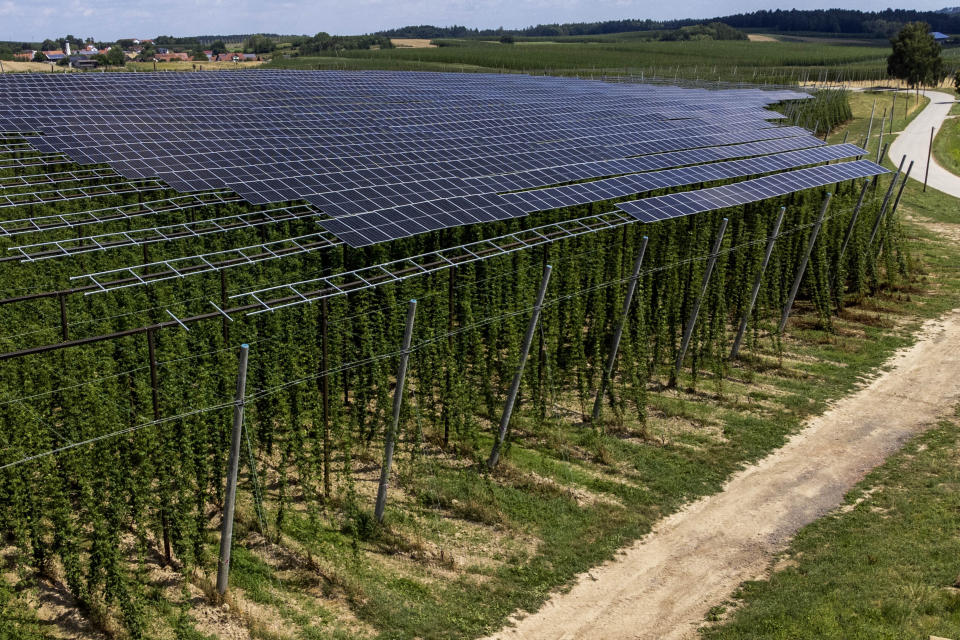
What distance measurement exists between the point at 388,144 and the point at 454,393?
1982 centimetres

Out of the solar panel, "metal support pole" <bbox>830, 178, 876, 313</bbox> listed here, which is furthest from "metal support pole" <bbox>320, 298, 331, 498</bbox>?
"metal support pole" <bbox>830, 178, 876, 313</bbox>

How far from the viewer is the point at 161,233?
2242cm

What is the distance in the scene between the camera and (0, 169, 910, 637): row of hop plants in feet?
41.2

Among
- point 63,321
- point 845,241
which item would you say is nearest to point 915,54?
point 845,241

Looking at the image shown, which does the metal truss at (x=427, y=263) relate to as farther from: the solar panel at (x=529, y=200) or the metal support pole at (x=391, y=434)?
the metal support pole at (x=391, y=434)

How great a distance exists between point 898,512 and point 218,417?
14.2 m

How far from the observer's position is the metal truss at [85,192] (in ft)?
77.9

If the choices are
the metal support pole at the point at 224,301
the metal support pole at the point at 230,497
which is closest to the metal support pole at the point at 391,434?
the metal support pole at the point at 230,497

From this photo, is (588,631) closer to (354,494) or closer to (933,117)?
(354,494)

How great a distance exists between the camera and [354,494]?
613 inches

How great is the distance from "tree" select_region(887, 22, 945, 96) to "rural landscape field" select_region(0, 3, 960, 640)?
257 ft

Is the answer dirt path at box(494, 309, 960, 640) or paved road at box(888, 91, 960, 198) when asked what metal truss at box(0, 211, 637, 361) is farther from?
paved road at box(888, 91, 960, 198)

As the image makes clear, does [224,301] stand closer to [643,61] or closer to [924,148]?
[924,148]

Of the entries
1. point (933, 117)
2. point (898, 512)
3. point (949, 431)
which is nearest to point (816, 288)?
point (949, 431)
